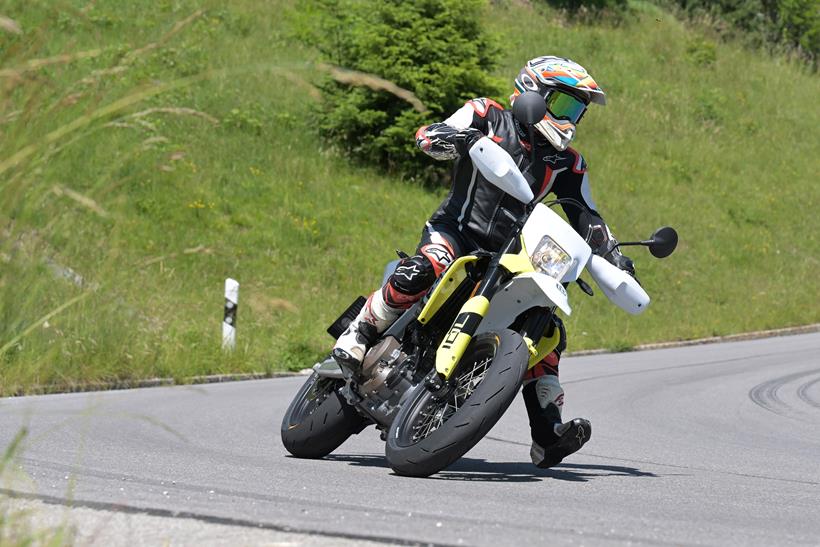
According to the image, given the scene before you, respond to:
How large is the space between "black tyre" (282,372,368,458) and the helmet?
1.77 m

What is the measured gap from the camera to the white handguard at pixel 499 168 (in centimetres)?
634

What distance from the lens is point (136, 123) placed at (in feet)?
13.9

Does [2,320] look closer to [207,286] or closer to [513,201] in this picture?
[513,201]

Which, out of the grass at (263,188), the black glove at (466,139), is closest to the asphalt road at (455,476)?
the grass at (263,188)

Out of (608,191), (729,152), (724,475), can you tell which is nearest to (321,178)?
(608,191)

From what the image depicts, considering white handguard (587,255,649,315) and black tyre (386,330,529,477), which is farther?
white handguard (587,255,649,315)

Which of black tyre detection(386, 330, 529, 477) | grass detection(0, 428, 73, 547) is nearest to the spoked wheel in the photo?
black tyre detection(386, 330, 529, 477)

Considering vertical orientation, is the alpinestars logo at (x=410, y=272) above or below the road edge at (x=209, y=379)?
above

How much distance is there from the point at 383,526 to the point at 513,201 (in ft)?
8.97

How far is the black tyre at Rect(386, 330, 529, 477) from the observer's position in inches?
231

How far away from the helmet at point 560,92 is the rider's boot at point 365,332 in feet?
3.91

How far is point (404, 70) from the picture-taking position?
82.1 ft

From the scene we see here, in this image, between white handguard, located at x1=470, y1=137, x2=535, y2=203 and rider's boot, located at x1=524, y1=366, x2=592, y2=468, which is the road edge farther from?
rider's boot, located at x1=524, y1=366, x2=592, y2=468

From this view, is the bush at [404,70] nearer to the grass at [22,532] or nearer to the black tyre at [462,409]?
the black tyre at [462,409]
